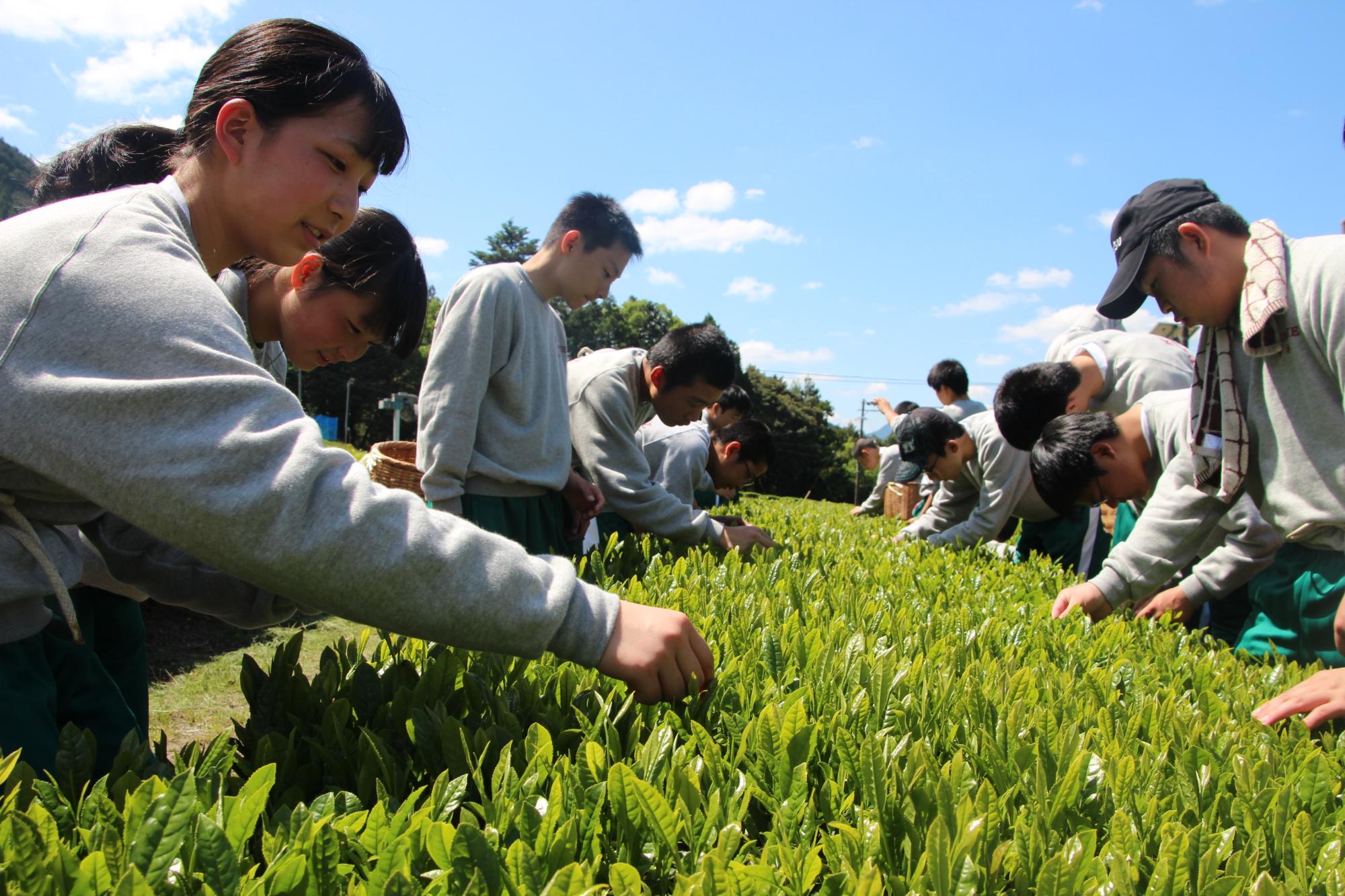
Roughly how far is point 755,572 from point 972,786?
1911 mm

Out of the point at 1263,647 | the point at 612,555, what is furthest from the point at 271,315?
the point at 1263,647

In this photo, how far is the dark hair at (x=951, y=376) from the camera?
351 inches

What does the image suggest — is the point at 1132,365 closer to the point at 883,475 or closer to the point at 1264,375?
the point at 1264,375

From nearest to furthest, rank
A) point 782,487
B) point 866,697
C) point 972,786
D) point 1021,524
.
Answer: point 972,786 < point 866,697 < point 1021,524 < point 782,487

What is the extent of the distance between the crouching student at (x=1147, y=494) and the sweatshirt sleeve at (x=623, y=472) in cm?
168

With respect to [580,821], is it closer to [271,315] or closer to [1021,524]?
[271,315]

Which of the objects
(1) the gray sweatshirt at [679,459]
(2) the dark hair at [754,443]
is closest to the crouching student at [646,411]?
(1) the gray sweatshirt at [679,459]

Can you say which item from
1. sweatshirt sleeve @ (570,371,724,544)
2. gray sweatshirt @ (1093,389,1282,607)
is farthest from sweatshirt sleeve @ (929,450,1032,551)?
sweatshirt sleeve @ (570,371,724,544)

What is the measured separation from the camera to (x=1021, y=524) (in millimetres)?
6488

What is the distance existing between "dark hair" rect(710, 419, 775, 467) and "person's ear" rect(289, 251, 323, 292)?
4.56 m

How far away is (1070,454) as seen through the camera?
13.0 ft

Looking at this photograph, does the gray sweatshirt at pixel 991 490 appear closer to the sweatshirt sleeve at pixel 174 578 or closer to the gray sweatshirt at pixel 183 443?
the sweatshirt sleeve at pixel 174 578

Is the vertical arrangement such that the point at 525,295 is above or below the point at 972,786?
above

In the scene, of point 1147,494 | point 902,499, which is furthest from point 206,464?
point 902,499
